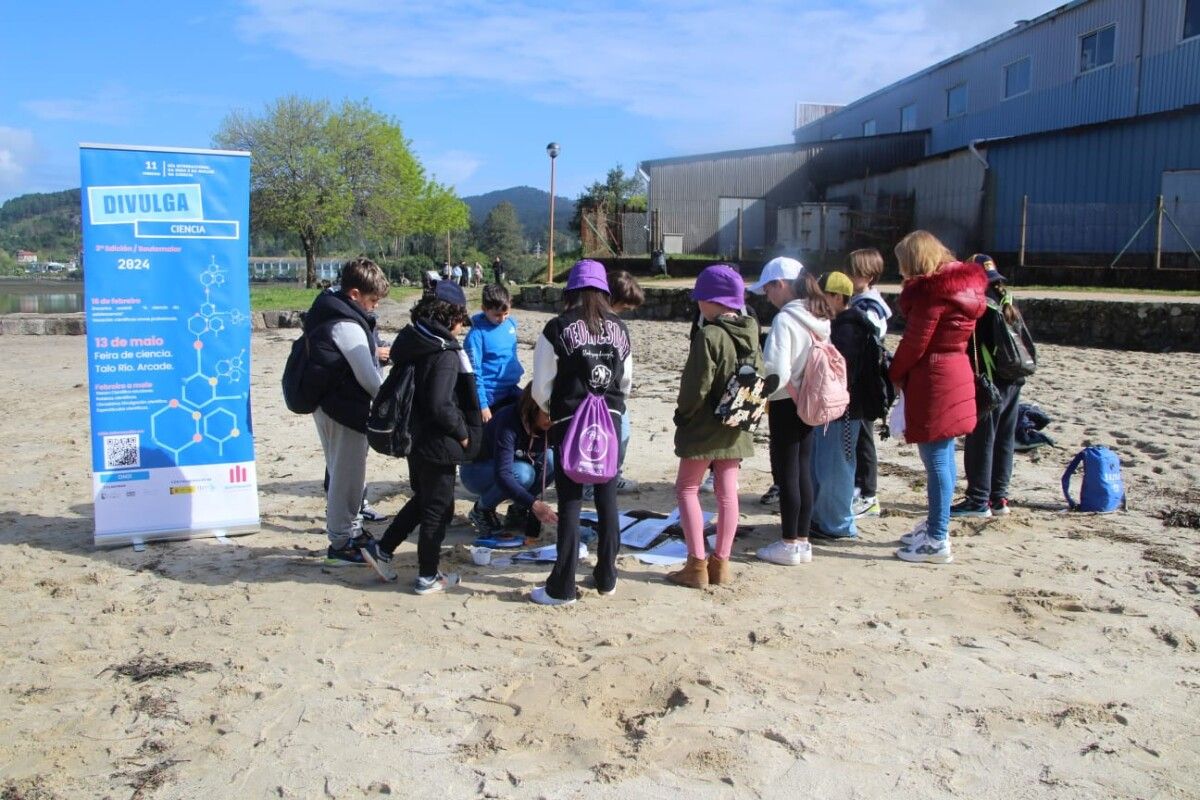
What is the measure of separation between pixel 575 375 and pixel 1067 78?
2714 centimetres

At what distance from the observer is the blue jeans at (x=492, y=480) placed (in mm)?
5660

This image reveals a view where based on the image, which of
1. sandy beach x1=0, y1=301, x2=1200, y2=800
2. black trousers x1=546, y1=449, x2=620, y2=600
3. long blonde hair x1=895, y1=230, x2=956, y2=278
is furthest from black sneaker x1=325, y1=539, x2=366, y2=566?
long blonde hair x1=895, y1=230, x2=956, y2=278

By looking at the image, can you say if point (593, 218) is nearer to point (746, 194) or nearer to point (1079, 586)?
point (746, 194)

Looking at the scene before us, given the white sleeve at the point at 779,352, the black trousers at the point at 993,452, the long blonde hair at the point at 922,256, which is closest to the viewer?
the white sleeve at the point at 779,352

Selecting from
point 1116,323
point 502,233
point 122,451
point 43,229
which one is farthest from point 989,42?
point 43,229

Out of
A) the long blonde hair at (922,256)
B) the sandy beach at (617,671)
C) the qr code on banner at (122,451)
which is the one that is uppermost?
the long blonde hair at (922,256)

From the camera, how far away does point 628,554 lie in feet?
17.7

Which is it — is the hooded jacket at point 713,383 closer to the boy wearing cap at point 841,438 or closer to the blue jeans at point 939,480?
the boy wearing cap at point 841,438

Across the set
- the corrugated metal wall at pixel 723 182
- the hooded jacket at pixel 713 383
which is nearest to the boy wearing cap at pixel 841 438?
the hooded jacket at pixel 713 383

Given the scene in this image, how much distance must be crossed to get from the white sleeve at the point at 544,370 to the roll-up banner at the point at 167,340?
2.24 meters

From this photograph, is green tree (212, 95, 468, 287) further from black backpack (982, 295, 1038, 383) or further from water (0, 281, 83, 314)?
black backpack (982, 295, 1038, 383)

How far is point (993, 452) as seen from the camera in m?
6.16

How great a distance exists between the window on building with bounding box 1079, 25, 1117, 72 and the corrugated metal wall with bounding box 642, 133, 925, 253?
9754 millimetres

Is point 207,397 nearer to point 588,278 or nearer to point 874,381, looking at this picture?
point 588,278
